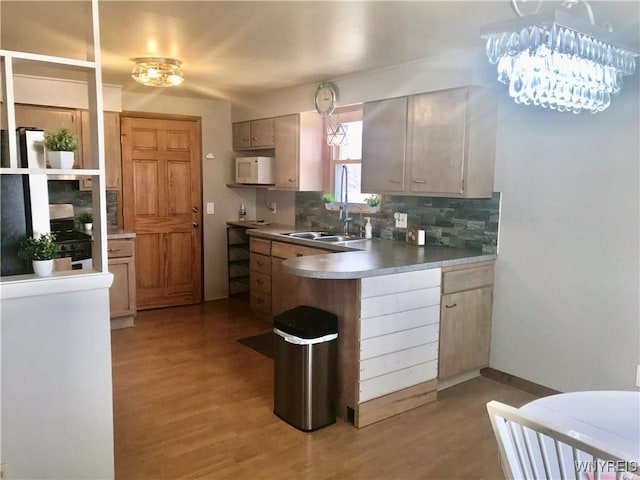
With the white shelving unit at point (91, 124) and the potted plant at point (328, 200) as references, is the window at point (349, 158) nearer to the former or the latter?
the potted plant at point (328, 200)

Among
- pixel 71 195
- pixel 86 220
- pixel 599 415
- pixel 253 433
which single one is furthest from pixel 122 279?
pixel 599 415

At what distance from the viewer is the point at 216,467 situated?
2.54 meters

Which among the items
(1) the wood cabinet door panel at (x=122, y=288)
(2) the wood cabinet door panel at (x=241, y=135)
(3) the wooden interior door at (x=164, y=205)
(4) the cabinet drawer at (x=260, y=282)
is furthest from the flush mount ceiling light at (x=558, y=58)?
(3) the wooden interior door at (x=164, y=205)

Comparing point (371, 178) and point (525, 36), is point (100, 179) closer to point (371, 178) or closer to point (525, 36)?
point (525, 36)

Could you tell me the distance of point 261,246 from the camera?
4977mm

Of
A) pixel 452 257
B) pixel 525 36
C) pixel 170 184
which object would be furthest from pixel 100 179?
pixel 170 184

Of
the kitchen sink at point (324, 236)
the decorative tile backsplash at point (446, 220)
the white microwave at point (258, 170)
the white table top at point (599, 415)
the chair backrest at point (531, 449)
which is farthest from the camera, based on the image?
the white microwave at point (258, 170)

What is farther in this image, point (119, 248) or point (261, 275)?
point (261, 275)

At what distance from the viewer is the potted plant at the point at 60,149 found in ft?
6.74

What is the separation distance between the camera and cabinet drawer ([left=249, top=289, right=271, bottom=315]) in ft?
16.3

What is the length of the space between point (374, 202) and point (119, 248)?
8.06 feet

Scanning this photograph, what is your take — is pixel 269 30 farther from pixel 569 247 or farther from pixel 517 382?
pixel 517 382

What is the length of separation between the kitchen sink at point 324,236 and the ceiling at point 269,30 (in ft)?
4.75

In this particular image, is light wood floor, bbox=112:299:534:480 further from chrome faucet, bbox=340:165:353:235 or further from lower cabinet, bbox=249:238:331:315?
chrome faucet, bbox=340:165:353:235
